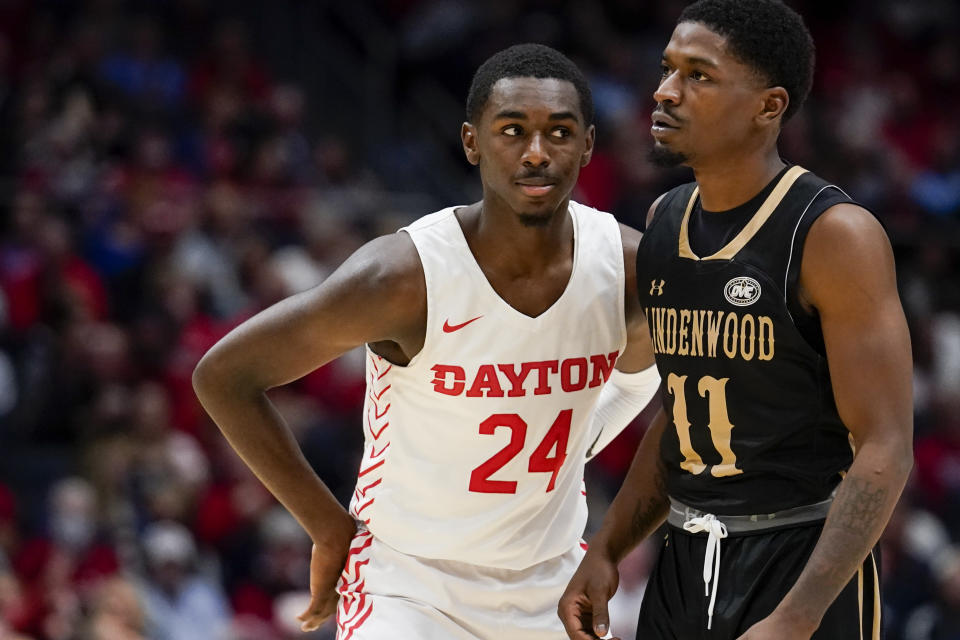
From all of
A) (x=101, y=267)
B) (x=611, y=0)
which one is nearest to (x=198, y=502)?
(x=101, y=267)

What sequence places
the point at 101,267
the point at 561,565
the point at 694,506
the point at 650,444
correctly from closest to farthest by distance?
the point at 694,506
the point at 650,444
the point at 561,565
the point at 101,267

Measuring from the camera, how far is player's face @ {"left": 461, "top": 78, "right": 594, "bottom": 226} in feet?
12.4

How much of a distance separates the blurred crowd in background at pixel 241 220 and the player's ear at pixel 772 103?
5034 millimetres

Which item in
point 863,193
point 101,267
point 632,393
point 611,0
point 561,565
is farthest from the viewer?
point 611,0

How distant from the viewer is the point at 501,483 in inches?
154

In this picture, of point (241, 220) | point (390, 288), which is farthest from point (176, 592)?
point (390, 288)

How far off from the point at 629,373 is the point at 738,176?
1.06 metres

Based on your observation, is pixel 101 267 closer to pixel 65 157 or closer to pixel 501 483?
pixel 65 157

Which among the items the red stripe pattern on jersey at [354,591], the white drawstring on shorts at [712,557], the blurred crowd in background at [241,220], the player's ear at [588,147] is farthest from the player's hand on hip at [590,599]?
the blurred crowd in background at [241,220]

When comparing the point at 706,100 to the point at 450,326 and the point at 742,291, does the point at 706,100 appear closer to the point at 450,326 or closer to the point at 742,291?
the point at 742,291

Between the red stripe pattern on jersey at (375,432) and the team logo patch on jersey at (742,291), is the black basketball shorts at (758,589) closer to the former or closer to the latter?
the team logo patch on jersey at (742,291)

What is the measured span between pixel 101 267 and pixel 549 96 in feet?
19.2

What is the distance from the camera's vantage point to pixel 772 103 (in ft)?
10.9

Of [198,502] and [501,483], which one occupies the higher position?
[501,483]
